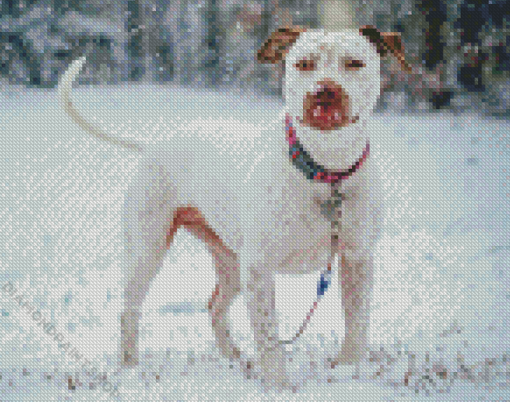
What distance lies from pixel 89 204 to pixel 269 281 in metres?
4.25

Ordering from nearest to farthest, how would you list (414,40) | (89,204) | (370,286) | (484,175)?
(370,286)
(89,204)
(484,175)
(414,40)

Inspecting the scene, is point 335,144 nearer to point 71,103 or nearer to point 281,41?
point 281,41

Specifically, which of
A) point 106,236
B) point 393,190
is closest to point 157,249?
point 106,236

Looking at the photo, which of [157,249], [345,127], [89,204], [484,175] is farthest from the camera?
[484,175]

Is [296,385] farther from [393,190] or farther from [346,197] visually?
[393,190]

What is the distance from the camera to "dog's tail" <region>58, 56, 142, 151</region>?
2.37 m

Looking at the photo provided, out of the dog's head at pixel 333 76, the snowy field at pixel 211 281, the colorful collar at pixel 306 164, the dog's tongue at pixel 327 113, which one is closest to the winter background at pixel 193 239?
the snowy field at pixel 211 281

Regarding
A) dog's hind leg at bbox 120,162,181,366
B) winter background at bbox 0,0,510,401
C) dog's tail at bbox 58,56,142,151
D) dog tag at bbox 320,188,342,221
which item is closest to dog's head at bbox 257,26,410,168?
dog tag at bbox 320,188,342,221

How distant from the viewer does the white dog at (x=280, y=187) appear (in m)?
1.82

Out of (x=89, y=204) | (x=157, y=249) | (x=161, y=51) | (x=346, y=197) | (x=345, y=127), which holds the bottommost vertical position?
(x=89, y=204)

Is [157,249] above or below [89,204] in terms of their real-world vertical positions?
above

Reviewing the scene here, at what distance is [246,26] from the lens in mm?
9773

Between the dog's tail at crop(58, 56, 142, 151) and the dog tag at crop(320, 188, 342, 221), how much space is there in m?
0.93

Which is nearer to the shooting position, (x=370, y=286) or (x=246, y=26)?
(x=370, y=286)
